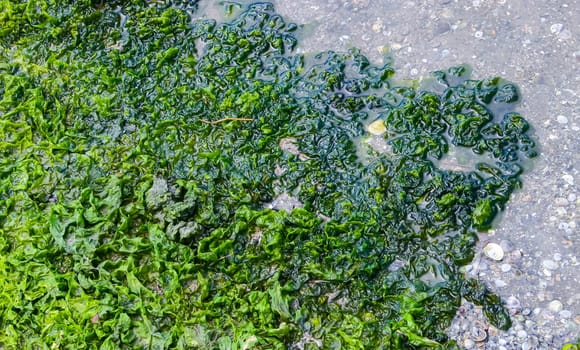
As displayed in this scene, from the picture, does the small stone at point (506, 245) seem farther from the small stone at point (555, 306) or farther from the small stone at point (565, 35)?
the small stone at point (565, 35)

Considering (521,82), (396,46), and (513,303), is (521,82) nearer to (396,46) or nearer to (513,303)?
(396,46)

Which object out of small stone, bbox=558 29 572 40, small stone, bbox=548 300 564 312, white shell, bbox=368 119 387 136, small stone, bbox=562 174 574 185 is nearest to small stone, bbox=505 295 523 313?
small stone, bbox=548 300 564 312

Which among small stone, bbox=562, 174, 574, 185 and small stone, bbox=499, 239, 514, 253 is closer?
small stone, bbox=499, 239, 514, 253

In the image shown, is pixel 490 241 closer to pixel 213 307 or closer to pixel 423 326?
pixel 423 326

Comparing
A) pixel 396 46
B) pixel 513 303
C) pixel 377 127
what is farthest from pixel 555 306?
pixel 396 46

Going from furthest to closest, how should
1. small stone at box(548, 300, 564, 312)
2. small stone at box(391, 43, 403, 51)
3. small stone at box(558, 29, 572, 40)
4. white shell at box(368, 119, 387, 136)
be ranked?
1. small stone at box(391, 43, 403, 51)
2. small stone at box(558, 29, 572, 40)
3. white shell at box(368, 119, 387, 136)
4. small stone at box(548, 300, 564, 312)

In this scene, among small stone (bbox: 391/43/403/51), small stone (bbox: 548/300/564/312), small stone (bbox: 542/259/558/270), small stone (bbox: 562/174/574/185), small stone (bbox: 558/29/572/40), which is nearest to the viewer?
small stone (bbox: 548/300/564/312)

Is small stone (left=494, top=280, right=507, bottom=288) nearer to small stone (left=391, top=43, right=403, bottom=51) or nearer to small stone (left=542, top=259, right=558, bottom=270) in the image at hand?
small stone (left=542, top=259, right=558, bottom=270)
